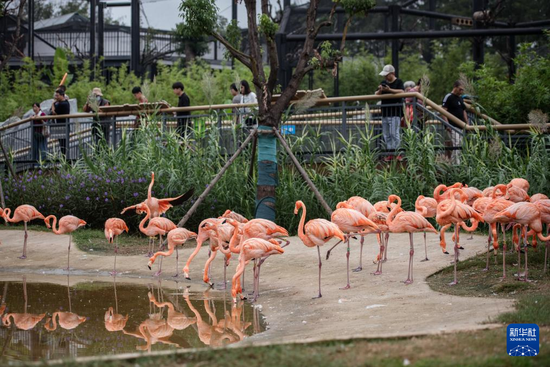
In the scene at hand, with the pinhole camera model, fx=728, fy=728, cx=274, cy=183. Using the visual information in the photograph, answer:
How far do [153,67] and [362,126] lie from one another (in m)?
19.2

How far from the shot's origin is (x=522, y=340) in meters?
5.07

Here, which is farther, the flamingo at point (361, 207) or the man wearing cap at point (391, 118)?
the man wearing cap at point (391, 118)

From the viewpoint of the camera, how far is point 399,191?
12.3 m

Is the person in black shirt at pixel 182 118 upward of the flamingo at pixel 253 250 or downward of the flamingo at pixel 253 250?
upward

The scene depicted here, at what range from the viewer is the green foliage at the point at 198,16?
37.4ft

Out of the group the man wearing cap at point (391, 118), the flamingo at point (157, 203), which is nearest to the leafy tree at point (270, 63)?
the flamingo at point (157, 203)

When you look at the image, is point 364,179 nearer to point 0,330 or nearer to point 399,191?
point 399,191

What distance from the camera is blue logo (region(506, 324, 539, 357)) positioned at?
489 centimetres

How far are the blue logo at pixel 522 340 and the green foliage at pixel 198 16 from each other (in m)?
7.68

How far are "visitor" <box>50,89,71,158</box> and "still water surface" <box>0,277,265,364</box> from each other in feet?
21.6

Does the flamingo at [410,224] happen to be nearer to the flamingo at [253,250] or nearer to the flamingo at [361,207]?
the flamingo at [361,207]

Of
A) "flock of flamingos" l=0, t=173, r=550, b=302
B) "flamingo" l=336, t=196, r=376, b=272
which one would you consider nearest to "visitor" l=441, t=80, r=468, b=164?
"flock of flamingos" l=0, t=173, r=550, b=302

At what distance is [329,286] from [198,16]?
5.12m

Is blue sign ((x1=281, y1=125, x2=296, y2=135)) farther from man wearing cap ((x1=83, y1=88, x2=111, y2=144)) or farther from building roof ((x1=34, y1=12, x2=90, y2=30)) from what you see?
building roof ((x1=34, y1=12, x2=90, y2=30))
